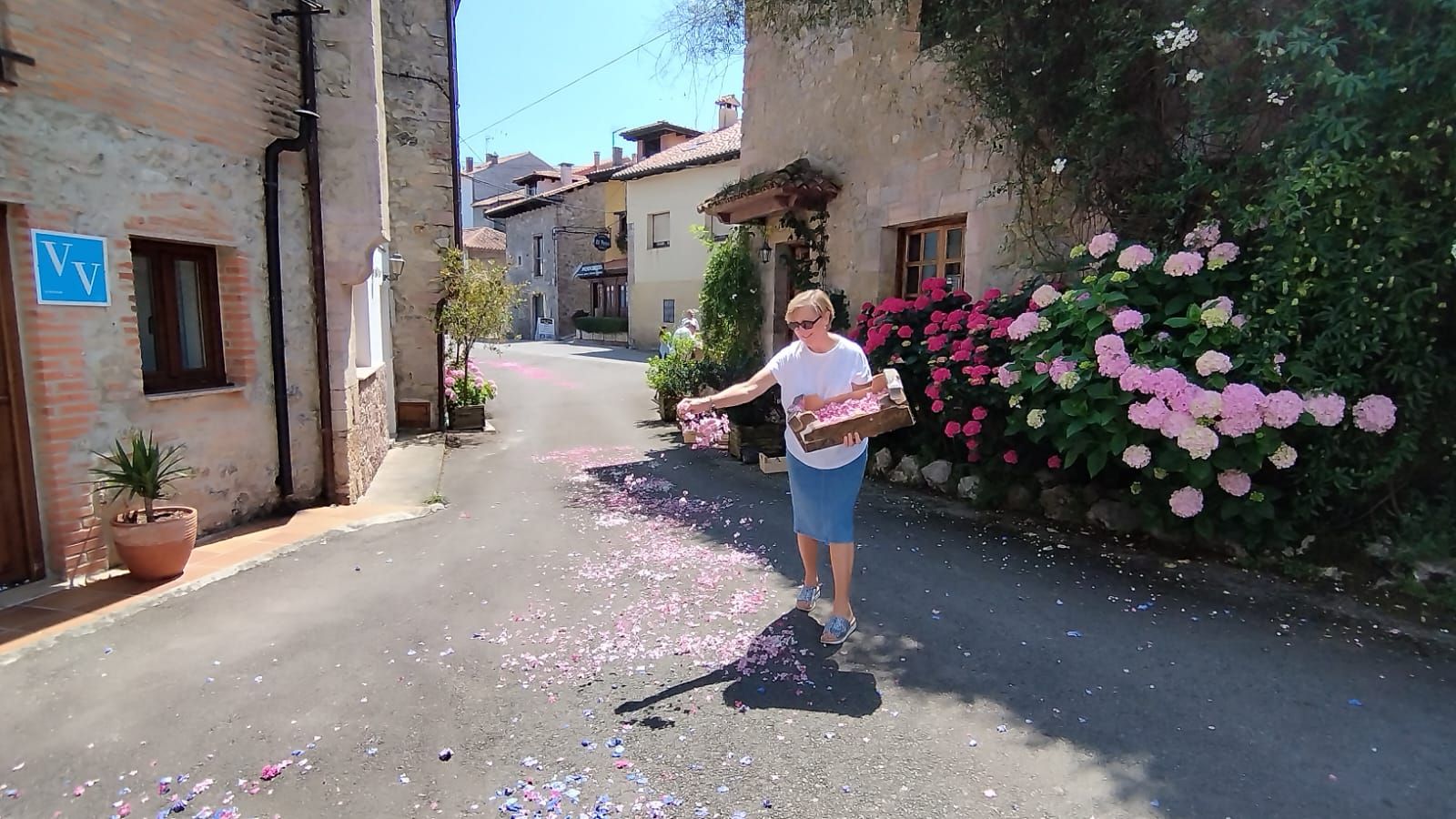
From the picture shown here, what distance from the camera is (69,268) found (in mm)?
4152

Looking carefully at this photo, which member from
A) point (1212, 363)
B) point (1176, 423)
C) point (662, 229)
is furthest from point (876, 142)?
point (662, 229)

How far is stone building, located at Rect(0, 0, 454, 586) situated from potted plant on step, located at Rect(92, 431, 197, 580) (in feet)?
0.40

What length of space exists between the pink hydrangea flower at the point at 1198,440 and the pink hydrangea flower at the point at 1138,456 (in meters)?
0.24

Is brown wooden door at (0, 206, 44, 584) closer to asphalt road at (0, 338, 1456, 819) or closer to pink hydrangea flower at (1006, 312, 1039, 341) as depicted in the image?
asphalt road at (0, 338, 1456, 819)

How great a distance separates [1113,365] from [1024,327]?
2.71 feet

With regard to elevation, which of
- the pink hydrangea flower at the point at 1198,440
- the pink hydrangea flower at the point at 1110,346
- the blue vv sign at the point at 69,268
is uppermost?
the blue vv sign at the point at 69,268

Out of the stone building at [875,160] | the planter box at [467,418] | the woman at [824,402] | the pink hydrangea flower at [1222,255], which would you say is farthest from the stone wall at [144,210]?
the pink hydrangea flower at [1222,255]

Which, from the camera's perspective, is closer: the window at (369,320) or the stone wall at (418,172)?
the window at (369,320)

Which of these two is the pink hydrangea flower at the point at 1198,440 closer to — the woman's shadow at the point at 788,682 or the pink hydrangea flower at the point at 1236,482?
the pink hydrangea flower at the point at 1236,482

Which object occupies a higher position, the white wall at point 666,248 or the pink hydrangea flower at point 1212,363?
the white wall at point 666,248

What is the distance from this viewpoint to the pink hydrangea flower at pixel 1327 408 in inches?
145

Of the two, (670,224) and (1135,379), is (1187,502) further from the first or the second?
(670,224)

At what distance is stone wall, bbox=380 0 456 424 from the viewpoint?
397 inches

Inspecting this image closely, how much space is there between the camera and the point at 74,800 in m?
2.44
